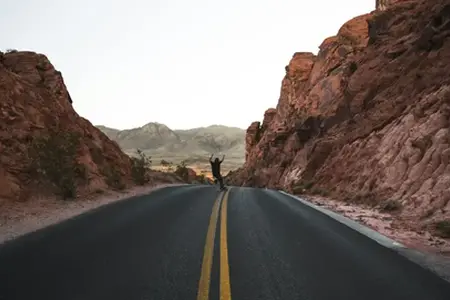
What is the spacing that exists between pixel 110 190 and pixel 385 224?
14118mm

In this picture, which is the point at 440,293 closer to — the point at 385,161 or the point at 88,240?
the point at 88,240

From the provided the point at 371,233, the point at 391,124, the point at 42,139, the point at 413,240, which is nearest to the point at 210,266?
the point at 371,233

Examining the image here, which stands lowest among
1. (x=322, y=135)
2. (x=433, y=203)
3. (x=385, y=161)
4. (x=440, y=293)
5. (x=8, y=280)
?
(x=8, y=280)

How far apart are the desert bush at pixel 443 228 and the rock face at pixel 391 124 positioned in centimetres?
90

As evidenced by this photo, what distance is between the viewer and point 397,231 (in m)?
10.0

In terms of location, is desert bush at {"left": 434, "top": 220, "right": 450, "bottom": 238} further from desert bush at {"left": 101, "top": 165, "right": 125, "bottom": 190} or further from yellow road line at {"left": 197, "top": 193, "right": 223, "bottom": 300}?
desert bush at {"left": 101, "top": 165, "right": 125, "bottom": 190}

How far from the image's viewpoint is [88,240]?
820 cm

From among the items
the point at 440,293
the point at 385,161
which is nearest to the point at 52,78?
the point at 385,161

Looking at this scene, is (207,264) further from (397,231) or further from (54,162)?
(54,162)

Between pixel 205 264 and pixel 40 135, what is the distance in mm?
15032

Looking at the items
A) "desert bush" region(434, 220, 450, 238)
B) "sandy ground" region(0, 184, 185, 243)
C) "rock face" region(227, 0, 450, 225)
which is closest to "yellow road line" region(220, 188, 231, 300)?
"sandy ground" region(0, 184, 185, 243)

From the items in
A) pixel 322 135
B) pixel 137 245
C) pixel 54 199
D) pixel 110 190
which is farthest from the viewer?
pixel 322 135

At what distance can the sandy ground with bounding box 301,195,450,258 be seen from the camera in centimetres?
818

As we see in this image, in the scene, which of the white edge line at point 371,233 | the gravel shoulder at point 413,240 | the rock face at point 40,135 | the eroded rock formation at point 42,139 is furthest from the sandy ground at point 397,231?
the rock face at point 40,135
